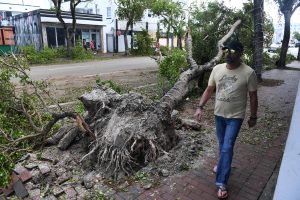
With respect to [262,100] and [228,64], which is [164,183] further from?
[262,100]

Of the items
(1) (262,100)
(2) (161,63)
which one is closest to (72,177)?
(2) (161,63)

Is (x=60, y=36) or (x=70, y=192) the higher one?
(x=60, y=36)

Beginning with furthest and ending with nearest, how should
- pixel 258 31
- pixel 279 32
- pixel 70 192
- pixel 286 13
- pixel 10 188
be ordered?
pixel 279 32, pixel 286 13, pixel 258 31, pixel 10 188, pixel 70 192

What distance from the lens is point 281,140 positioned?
5.29 m

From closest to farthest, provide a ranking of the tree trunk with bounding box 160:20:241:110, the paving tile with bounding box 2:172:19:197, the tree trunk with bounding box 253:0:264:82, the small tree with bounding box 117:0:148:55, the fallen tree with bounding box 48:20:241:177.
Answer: the paving tile with bounding box 2:172:19:197 → the fallen tree with bounding box 48:20:241:177 → the tree trunk with bounding box 160:20:241:110 → the tree trunk with bounding box 253:0:264:82 → the small tree with bounding box 117:0:148:55

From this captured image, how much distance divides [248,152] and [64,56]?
2193 cm

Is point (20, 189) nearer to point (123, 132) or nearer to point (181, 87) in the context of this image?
point (123, 132)

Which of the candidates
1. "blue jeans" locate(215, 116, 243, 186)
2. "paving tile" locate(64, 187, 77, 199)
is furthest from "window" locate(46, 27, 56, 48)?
"blue jeans" locate(215, 116, 243, 186)

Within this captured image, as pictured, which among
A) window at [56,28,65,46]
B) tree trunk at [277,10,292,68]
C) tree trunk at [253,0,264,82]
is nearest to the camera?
tree trunk at [253,0,264,82]

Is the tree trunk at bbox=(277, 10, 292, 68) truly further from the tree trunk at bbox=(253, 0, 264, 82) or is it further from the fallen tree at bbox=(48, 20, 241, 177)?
the fallen tree at bbox=(48, 20, 241, 177)

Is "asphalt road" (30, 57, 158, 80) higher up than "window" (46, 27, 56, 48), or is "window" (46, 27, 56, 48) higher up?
"window" (46, 27, 56, 48)

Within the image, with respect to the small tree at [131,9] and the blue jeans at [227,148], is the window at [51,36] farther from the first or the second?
the blue jeans at [227,148]

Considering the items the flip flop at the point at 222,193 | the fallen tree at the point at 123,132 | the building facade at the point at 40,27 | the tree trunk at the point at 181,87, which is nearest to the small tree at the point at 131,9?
the building facade at the point at 40,27

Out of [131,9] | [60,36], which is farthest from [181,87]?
[60,36]
